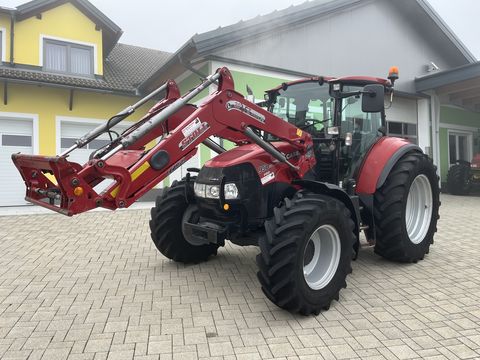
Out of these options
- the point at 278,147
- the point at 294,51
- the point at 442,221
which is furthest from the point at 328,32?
the point at 278,147

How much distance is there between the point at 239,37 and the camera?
31.6 ft

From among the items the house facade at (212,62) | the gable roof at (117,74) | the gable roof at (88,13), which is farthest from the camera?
the gable roof at (88,13)

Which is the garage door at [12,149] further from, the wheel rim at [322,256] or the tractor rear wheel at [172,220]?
the wheel rim at [322,256]

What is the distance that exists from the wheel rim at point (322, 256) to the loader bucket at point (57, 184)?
1.97 metres

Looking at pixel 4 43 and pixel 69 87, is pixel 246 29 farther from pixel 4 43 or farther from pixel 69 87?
pixel 4 43

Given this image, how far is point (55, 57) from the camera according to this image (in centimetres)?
1243

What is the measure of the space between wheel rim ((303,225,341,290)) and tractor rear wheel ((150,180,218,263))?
1.45 metres

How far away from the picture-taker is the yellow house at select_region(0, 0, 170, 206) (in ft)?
36.6

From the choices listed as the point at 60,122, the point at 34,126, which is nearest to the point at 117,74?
the point at 60,122

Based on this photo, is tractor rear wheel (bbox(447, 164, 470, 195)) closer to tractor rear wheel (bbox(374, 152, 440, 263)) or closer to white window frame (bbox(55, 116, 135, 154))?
tractor rear wheel (bbox(374, 152, 440, 263))

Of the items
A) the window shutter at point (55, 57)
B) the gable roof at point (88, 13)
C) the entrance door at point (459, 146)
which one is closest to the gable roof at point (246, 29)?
the window shutter at point (55, 57)

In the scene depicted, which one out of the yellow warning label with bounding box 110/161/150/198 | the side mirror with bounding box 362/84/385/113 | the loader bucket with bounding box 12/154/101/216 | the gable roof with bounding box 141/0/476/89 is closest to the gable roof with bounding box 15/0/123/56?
the gable roof with bounding box 141/0/476/89

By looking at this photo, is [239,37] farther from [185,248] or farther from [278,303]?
[278,303]

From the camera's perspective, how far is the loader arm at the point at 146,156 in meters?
3.08
